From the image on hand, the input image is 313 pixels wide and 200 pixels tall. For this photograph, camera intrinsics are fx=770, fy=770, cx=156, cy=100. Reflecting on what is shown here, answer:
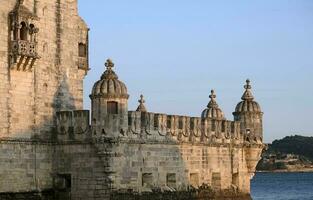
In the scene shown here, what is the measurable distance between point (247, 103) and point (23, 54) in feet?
56.1

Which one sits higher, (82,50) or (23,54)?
(82,50)

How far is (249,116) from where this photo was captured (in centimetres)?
4653

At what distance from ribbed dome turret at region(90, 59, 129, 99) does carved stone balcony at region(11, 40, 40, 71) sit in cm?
314

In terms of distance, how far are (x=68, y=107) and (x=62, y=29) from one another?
386 centimetres

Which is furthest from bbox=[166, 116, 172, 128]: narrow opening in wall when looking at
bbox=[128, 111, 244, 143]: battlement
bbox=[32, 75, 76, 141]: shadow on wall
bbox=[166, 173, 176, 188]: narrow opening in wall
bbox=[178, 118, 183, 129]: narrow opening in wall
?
bbox=[32, 75, 76, 141]: shadow on wall

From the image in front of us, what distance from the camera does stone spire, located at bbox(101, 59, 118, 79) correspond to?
35406 millimetres

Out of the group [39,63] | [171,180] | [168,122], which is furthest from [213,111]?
[39,63]

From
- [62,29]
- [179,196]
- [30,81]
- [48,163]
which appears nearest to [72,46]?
[62,29]

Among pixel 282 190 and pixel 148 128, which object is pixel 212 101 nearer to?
pixel 148 128

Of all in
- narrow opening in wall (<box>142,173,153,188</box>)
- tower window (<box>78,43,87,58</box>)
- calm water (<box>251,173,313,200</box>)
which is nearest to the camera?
narrow opening in wall (<box>142,173,153,188</box>)

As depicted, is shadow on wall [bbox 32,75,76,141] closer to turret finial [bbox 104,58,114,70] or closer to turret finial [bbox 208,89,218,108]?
turret finial [bbox 104,58,114,70]

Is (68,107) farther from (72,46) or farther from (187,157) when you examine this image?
(187,157)

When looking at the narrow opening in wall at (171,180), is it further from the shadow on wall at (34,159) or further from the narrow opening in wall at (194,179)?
the shadow on wall at (34,159)

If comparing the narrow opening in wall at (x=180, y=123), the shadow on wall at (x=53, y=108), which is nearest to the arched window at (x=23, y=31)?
the shadow on wall at (x=53, y=108)
